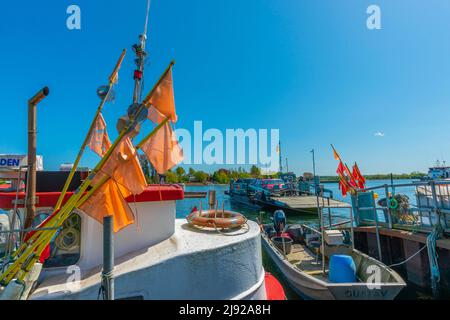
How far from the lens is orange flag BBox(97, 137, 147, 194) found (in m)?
3.87

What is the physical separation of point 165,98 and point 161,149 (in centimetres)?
96

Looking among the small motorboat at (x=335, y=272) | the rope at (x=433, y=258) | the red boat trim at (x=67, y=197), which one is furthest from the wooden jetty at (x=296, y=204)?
the red boat trim at (x=67, y=197)

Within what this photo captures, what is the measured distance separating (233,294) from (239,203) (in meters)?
44.8

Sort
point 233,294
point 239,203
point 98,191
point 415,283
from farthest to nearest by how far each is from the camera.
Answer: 1. point 239,203
2. point 415,283
3. point 233,294
4. point 98,191

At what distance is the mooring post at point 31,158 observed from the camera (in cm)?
413

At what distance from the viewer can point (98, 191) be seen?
13.1 ft

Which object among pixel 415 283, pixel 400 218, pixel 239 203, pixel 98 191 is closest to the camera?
pixel 98 191

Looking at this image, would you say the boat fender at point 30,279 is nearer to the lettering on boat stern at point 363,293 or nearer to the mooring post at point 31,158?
the mooring post at point 31,158

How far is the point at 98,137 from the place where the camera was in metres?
4.82

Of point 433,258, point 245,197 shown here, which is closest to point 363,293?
point 433,258

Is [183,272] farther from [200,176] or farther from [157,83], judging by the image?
[200,176]

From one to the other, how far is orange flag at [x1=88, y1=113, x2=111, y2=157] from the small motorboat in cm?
769
